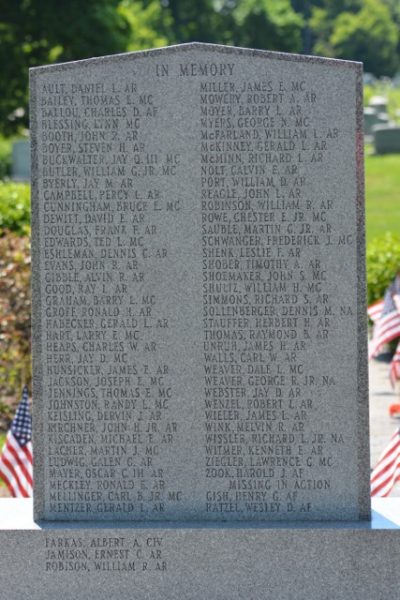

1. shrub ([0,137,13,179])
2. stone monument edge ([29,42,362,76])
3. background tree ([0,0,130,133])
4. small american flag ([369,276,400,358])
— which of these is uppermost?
background tree ([0,0,130,133])

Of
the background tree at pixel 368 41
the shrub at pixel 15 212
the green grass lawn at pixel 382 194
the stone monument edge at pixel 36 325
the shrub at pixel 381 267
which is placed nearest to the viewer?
the stone monument edge at pixel 36 325

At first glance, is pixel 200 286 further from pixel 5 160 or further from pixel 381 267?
pixel 5 160

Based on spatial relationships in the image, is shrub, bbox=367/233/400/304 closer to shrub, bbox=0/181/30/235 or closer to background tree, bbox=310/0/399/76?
shrub, bbox=0/181/30/235

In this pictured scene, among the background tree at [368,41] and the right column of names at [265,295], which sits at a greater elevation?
the background tree at [368,41]

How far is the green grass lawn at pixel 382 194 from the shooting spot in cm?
2483

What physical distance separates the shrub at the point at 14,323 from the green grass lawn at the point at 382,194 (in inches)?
456

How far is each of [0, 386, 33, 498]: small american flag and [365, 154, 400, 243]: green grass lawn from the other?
14.7 m

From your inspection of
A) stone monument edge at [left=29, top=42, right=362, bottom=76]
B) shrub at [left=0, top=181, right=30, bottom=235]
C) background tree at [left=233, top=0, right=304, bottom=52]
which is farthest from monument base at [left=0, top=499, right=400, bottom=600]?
background tree at [left=233, top=0, right=304, bottom=52]

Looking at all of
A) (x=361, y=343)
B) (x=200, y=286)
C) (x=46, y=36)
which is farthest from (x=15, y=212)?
(x=46, y=36)

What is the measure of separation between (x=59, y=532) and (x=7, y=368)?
502 cm

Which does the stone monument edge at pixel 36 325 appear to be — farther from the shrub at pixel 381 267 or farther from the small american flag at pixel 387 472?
the shrub at pixel 381 267

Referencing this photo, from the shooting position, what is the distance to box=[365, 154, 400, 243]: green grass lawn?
2483 cm

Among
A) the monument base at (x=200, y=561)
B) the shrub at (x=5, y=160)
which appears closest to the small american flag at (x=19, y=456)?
the monument base at (x=200, y=561)

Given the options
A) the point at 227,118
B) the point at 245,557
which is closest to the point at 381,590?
the point at 245,557
